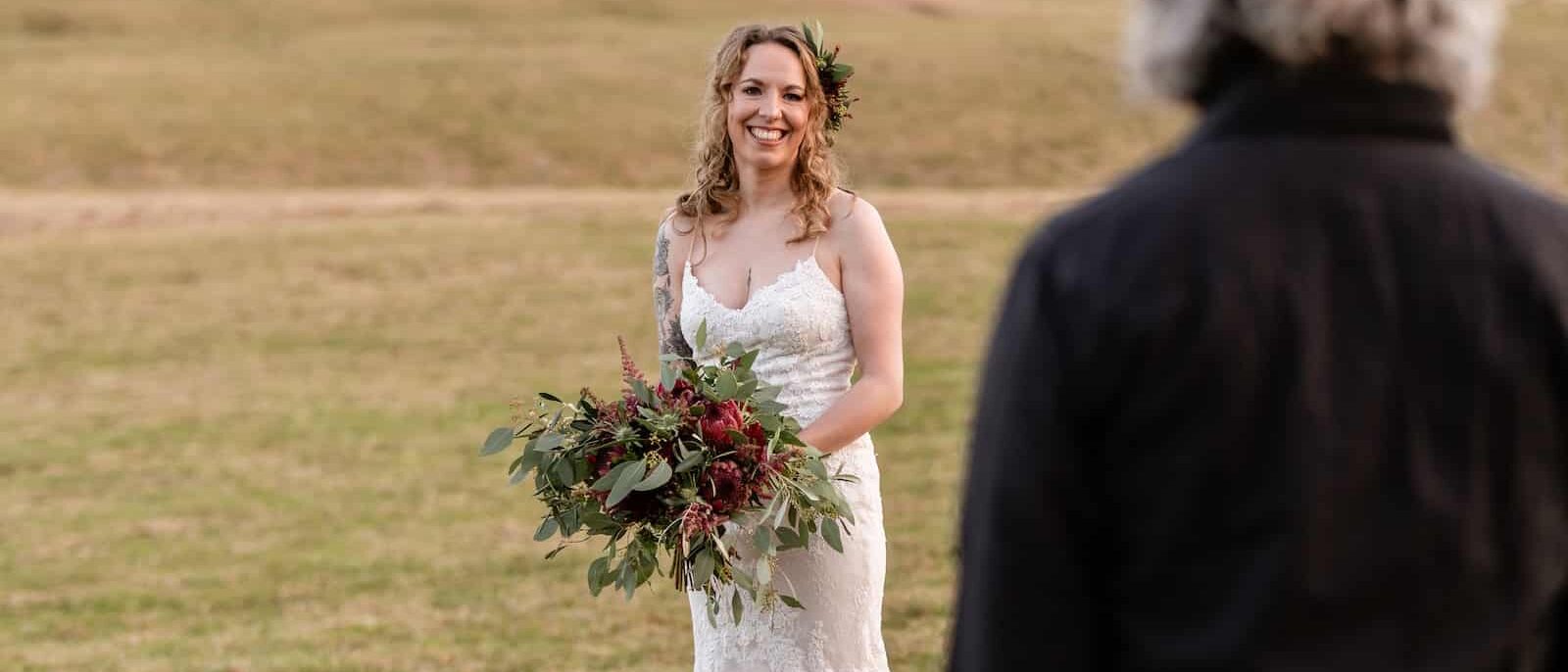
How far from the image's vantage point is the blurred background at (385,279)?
10484mm

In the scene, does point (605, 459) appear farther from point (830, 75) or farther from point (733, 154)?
point (830, 75)

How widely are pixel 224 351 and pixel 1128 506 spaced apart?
18431mm

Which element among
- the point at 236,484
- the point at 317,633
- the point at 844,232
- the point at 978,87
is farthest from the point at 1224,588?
the point at 978,87

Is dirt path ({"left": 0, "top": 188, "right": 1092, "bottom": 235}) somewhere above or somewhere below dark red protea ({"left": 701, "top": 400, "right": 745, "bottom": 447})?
below

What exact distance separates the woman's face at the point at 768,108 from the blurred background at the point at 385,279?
2301 mm

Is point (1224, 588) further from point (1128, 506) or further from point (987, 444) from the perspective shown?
point (987, 444)

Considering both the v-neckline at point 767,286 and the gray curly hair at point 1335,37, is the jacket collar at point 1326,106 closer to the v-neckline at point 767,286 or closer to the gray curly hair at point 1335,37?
the gray curly hair at point 1335,37

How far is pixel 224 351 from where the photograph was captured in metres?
19.1

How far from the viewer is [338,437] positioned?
50.9 ft

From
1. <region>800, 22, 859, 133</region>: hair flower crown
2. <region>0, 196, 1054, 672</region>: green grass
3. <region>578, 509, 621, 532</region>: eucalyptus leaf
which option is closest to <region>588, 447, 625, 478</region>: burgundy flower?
<region>578, 509, 621, 532</region>: eucalyptus leaf

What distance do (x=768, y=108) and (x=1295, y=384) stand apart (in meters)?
3.30

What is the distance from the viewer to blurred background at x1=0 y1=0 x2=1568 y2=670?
10.5m

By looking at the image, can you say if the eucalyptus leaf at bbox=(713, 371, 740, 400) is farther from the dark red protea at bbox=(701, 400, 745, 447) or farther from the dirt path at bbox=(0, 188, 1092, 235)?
the dirt path at bbox=(0, 188, 1092, 235)

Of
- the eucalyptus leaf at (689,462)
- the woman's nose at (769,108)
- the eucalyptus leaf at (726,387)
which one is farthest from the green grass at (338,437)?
the eucalyptus leaf at (689,462)
